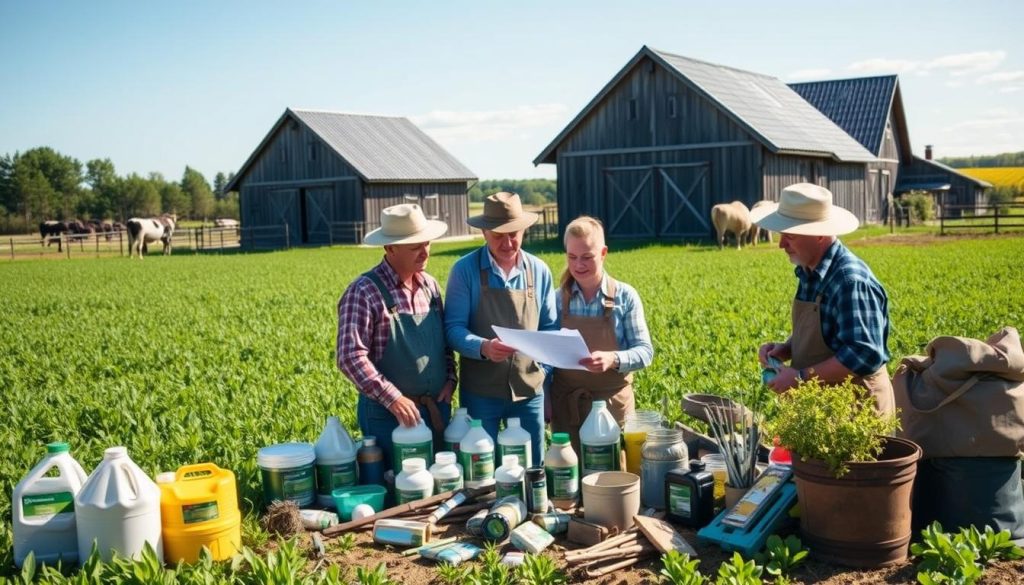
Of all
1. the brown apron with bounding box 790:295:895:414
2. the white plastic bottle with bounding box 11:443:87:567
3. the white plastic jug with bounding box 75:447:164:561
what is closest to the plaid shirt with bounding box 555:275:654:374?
the brown apron with bounding box 790:295:895:414

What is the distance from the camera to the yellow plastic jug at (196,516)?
4.19 metres

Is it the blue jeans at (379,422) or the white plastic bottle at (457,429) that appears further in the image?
the blue jeans at (379,422)

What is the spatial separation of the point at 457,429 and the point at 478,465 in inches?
12.1

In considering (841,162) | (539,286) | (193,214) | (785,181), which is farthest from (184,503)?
(193,214)

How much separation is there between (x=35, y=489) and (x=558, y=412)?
9.41ft

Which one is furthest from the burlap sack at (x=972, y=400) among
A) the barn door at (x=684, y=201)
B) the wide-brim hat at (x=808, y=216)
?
the barn door at (x=684, y=201)

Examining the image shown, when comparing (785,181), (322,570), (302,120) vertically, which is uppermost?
(302,120)

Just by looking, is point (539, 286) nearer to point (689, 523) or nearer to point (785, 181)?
point (689, 523)

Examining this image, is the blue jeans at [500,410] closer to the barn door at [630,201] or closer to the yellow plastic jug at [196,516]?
the yellow plastic jug at [196,516]

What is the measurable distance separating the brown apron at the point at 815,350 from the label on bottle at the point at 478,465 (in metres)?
1.72

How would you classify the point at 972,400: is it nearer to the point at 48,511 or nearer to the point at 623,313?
the point at 623,313

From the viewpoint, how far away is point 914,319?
37.4 feet

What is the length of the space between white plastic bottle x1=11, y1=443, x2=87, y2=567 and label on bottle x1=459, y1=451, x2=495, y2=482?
6.09ft

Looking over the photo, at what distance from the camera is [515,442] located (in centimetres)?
486
